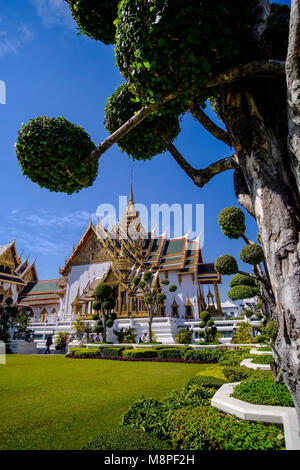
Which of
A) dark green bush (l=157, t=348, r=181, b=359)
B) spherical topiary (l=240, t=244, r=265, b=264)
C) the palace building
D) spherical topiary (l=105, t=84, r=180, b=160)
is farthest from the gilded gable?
spherical topiary (l=240, t=244, r=265, b=264)

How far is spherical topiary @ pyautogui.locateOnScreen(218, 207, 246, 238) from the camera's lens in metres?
5.35

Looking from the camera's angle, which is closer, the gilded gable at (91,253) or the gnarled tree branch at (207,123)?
the gnarled tree branch at (207,123)

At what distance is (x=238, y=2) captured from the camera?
324cm

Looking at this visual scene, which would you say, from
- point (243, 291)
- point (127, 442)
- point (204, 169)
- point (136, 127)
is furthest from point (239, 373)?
point (136, 127)

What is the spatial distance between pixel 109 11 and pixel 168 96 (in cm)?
280

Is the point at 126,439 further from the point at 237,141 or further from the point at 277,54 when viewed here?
the point at 277,54

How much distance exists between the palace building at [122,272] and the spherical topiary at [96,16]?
21009mm

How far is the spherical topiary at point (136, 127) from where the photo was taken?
5.55m

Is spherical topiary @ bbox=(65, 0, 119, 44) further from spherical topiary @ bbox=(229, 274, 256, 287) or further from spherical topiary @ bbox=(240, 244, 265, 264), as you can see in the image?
spherical topiary @ bbox=(229, 274, 256, 287)

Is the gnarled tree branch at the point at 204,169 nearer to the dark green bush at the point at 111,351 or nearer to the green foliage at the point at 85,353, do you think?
the dark green bush at the point at 111,351

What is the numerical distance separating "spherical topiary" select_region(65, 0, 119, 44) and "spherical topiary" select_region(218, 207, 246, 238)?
4131 mm

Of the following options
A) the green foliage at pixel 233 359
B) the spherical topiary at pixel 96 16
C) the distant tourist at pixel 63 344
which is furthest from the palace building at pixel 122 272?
the spherical topiary at pixel 96 16

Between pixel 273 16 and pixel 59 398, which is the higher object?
pixel 273 16
